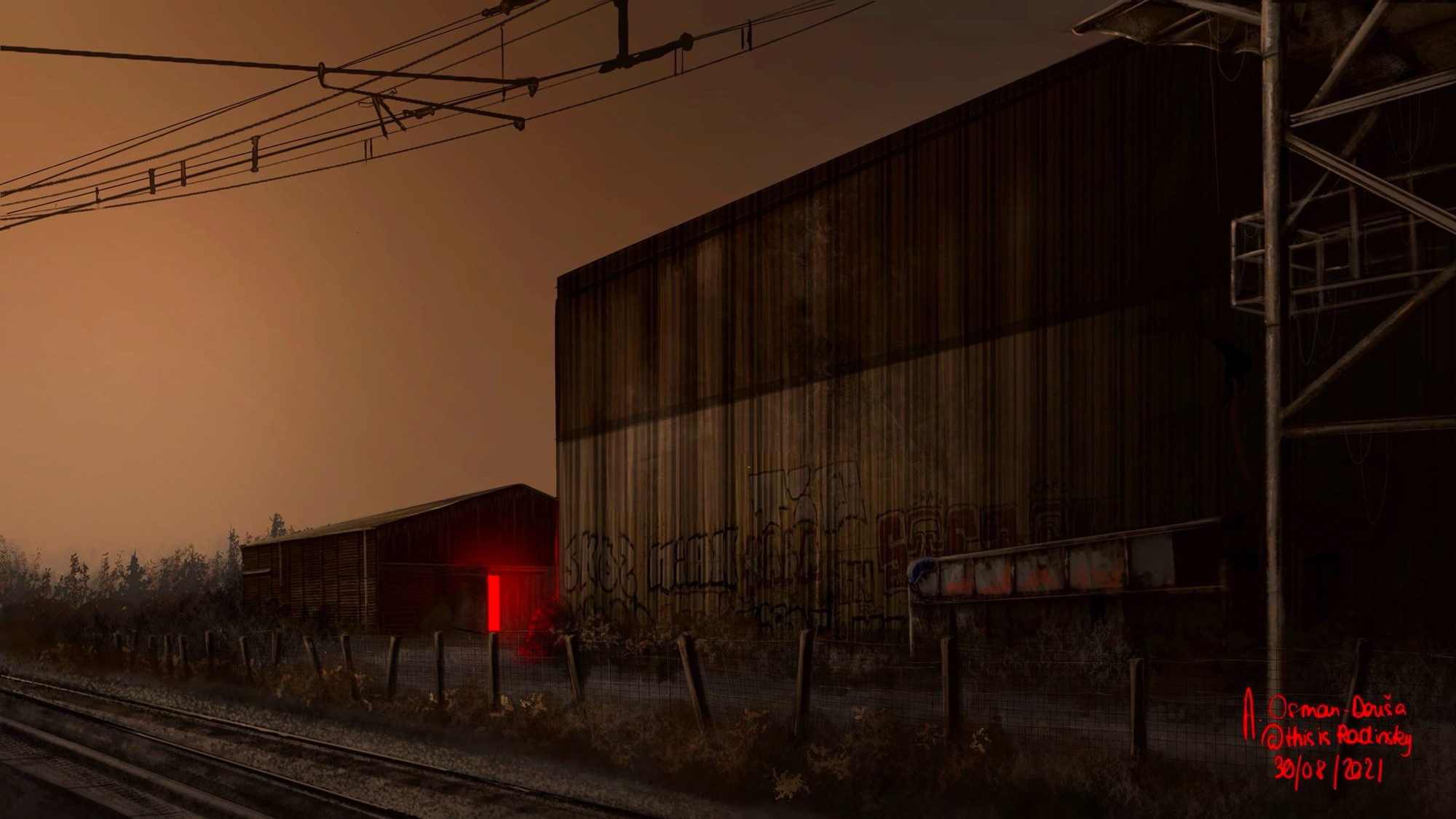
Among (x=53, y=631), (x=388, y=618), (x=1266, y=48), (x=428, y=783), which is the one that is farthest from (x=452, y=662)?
(x=53, y=631)

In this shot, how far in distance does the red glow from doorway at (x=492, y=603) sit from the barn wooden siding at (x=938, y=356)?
9.12 metres

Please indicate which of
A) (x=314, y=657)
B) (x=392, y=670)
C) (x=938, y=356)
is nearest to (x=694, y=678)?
(x=392, y=670)

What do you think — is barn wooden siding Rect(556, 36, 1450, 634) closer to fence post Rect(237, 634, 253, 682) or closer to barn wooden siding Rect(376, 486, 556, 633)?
fence post Rect(237, 634, 253, 682)

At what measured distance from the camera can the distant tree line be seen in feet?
138

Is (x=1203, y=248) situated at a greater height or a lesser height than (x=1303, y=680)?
greater

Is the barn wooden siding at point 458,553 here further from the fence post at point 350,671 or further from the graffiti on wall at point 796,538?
the fence post at point 350,671

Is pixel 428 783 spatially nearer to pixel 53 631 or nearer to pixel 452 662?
pixel 452 662

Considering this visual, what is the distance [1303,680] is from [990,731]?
19.6 ft

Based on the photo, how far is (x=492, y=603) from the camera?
124 feet

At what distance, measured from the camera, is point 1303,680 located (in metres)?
15.3

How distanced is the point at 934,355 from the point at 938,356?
95 mm

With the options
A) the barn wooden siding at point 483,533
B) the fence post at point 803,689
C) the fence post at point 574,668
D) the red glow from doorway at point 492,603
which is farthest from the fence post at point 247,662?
the fence post at point 803,689

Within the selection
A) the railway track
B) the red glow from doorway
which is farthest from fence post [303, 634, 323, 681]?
the red glow from doorway

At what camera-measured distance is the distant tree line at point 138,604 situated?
42.1m
